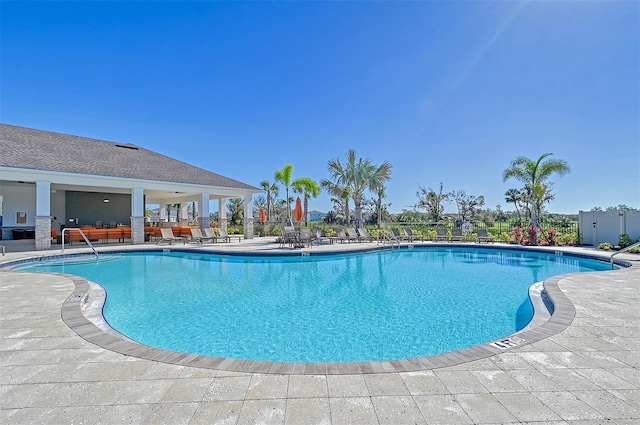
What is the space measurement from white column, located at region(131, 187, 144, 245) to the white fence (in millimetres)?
22109

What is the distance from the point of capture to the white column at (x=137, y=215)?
51.7 feet

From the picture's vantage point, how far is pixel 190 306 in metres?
6.08

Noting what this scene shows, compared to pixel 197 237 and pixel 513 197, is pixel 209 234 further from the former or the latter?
pixel 513 197

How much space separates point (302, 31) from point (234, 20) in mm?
2807

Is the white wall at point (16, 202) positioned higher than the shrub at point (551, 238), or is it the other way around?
the white wall at point (16, 202)

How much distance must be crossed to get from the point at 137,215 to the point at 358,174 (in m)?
13.4

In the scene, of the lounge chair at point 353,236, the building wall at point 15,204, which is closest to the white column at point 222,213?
the lounge chair at point 353,236

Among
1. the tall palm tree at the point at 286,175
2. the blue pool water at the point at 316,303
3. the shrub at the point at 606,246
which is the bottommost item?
the blue pool water at the point at 316,303

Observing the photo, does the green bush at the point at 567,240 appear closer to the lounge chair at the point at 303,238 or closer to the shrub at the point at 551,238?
the shrub at the point at 551,238

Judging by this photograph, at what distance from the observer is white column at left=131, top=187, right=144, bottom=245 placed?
51.7ft

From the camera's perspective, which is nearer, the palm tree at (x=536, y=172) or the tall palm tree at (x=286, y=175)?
the palm tree at (x=536, y=172)

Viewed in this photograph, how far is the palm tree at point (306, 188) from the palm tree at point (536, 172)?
14.8m

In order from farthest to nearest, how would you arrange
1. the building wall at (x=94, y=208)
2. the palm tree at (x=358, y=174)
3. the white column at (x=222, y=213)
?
the palm tree at (x=358, y=174) → the white column at (x=222, y=213) → the building wall at (x=94, y=208)

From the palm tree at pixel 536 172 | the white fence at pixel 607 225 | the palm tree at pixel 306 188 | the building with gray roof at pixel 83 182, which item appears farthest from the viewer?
the palm tree at pixel 306 188
